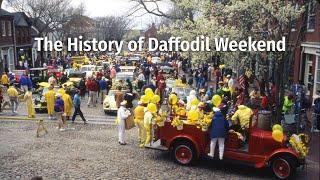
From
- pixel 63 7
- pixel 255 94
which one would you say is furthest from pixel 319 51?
pixel 63 7

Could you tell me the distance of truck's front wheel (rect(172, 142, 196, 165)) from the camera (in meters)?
11.0

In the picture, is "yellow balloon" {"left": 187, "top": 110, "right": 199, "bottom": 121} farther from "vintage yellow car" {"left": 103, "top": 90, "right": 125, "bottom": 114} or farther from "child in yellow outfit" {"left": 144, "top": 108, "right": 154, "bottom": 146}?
"vintage yellow car" {"left": 103, "top": 90, "right": 125, "bottom": 114}

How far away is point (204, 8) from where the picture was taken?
659 inches

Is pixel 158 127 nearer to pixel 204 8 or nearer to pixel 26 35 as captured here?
pixel 204 8

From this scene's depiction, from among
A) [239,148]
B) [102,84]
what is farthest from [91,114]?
[239,148]

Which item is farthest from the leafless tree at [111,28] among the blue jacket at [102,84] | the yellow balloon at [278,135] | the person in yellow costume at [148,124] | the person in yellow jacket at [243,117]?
the yellow balloon at [278,135]

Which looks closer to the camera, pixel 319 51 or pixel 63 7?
pixel 319 51

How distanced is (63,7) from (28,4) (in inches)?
149

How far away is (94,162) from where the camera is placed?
11.1 m

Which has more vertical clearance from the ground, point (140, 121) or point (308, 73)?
point (308, 73)

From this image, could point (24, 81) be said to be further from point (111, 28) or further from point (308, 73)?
point (111, 28)

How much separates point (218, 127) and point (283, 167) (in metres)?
1.89

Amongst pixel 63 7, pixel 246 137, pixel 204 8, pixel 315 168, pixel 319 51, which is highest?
pixel 63 7

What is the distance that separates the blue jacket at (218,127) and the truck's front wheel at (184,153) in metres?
0.79
